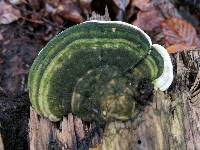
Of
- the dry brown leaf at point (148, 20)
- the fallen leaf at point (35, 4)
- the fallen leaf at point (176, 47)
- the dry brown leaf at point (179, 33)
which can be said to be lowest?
the fallen leaf at point (176, 47)

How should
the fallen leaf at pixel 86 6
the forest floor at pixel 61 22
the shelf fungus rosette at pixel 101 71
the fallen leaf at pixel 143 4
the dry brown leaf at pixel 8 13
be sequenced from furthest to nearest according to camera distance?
the fallen leaf at pixel 143 4, the fallen leaf at pixel 86 6, the dry brown leaf at pixel 8 13, the forest floor at pixel 61 22, the shelf fungus rosette at pixel 101 71

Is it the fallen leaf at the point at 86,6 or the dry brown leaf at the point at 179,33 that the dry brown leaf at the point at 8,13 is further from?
the dry brown leaf at the point at 179,33

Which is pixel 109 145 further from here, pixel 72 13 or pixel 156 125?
pixel 72 13

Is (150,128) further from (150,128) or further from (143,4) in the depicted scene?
(143,4)

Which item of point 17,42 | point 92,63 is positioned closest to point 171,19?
point 17,42

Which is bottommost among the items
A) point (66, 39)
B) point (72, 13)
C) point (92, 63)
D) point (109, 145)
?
point (109, 145)

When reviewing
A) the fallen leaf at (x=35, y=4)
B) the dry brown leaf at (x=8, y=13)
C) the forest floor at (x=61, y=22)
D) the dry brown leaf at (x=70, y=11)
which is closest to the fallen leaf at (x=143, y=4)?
the forest floor at (x=61, y=22)

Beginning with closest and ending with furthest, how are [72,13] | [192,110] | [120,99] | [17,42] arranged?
[120,99]
[192,110]
[17,42]
[72,13]

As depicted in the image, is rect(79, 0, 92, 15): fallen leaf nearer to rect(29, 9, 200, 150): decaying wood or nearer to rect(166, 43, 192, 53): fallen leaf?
rect(166, 43, 192, 53): fallen leaf

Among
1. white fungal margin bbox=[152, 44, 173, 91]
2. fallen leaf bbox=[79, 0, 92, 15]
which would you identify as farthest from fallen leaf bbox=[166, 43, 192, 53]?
white fungal margin bbox=[152, 44, 173, 91]
